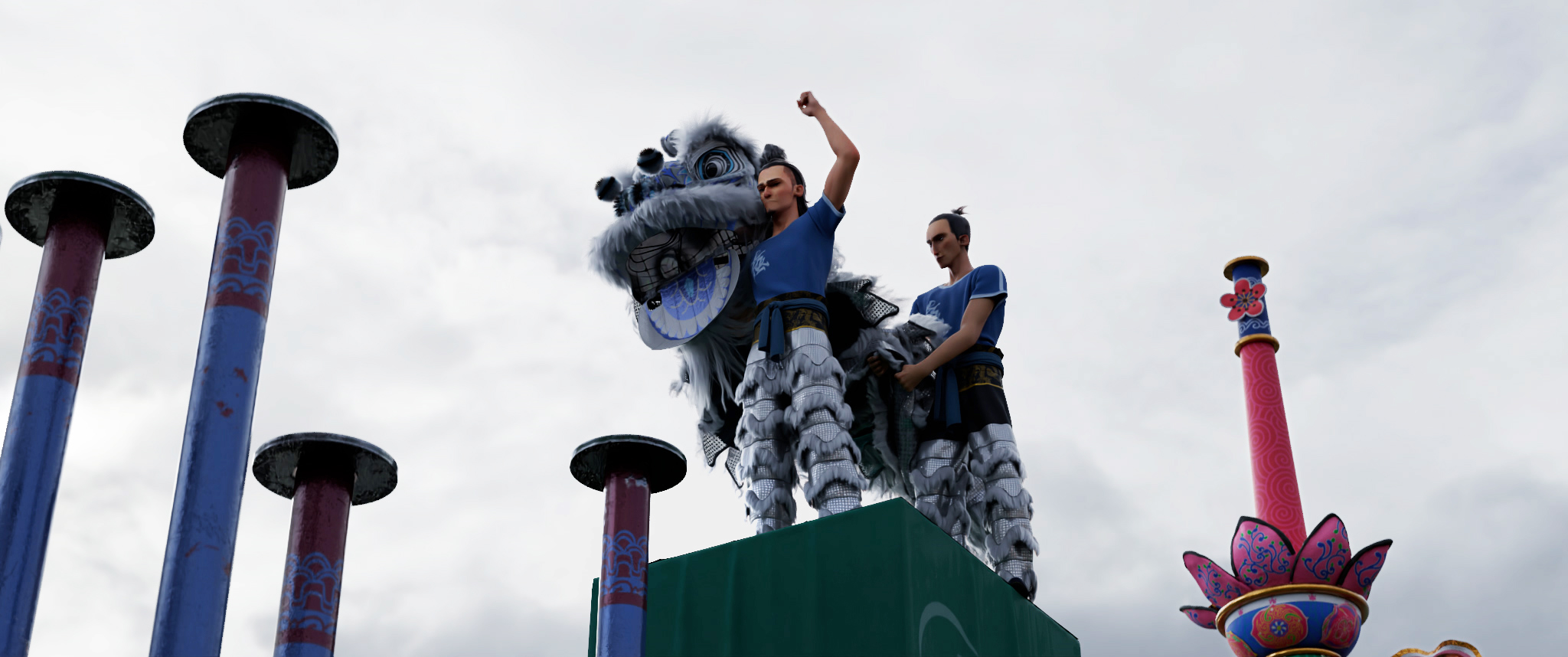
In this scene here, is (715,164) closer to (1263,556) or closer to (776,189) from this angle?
(776,189)

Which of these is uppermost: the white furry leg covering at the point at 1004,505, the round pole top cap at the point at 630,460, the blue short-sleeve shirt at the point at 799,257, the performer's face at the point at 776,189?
the performer's face at the point at 776,189

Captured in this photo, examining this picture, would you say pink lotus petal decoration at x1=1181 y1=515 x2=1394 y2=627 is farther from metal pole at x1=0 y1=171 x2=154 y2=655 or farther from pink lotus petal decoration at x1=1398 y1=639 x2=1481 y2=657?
metal pole at x1=0 y1=171 x2=154 y2=655

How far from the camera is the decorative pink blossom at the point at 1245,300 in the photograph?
51.5 ft

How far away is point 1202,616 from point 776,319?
816 cm

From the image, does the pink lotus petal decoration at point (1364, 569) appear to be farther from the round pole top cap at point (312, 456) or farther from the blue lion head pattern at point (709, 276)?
the round pole top cap at point (312, 456)

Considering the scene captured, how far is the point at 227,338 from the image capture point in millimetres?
4523

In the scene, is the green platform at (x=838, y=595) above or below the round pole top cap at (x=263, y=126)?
below

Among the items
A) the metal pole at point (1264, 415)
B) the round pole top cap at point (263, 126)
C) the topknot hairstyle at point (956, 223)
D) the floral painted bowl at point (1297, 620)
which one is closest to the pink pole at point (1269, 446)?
the metal pole at point (1264, 415)

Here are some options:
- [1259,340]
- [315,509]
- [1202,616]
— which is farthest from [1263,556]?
[315,509]

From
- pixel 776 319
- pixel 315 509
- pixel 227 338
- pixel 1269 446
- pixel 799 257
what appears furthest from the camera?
pixel 1269 446

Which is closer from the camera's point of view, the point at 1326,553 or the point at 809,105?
the point at 809,105

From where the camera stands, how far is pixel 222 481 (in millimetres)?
4332

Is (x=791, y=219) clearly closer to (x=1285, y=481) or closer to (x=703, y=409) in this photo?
(x=703, y=409)

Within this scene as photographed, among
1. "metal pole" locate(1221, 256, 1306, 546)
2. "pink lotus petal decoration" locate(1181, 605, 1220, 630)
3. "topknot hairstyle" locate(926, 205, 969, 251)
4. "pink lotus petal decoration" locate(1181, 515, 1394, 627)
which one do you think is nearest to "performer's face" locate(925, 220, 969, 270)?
"topknot hairstyle" locate(926, 205, 969, 251)
